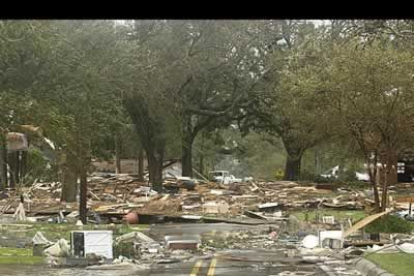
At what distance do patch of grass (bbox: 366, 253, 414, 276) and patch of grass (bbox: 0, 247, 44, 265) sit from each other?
25.3 feet

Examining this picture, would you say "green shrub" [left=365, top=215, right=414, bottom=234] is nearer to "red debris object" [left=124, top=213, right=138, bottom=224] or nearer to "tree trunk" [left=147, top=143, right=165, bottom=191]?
"red debris object" [left=124, top=213, right=138, bottom=224]

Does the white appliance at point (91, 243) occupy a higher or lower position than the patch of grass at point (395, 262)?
higher

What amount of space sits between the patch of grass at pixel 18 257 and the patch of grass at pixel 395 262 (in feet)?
25.3

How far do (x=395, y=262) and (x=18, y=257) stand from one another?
349 inches

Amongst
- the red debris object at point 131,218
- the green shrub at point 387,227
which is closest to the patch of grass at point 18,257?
the green shrub at point 387,227

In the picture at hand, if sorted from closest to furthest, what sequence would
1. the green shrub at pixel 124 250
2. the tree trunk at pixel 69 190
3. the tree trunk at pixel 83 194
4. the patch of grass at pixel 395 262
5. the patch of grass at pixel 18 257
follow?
the patch of grass at pixel 395 262, the patch of grass at pixel 18 257, the green shrub at pixel 124 250, the tree trunk at pixel 83 194, the tree trunk at pixel 69 190

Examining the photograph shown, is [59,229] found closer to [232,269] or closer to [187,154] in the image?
[232,269]

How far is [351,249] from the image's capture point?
65.7 ft

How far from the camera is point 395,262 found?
16.1 meters

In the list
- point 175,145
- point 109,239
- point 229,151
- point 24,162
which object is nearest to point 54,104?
point 109,239

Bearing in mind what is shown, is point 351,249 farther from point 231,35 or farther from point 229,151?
point 229,151

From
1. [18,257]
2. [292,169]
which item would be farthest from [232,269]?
[292,169]

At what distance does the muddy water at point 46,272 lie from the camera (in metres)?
15.6

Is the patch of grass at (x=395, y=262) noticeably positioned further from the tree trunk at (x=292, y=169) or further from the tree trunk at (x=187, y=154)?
the tree trunk at (x=292, y=169)
